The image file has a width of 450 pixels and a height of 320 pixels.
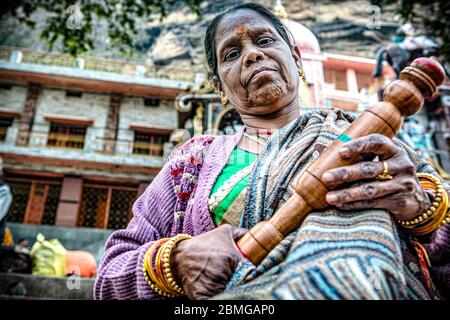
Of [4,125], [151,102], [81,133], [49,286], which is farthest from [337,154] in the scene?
[4,125]

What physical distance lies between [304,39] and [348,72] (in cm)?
1419

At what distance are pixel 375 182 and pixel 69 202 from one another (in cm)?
1806

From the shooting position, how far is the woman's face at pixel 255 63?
1586 millimetres

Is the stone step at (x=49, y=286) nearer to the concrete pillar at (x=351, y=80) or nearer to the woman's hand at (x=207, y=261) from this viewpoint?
the woman's hand at (x=207, y=261)

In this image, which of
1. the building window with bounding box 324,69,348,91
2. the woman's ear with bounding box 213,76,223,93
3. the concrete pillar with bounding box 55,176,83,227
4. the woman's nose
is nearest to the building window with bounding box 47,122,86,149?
the concrete pillar with bounding box 55,176,83,227

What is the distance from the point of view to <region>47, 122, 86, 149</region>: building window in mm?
19781

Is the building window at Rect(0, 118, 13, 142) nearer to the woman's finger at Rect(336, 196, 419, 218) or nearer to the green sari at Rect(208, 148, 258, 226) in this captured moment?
the green sari at Rect(208, 148, 258, 226)

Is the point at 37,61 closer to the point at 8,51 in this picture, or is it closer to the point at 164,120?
the point at 8,51

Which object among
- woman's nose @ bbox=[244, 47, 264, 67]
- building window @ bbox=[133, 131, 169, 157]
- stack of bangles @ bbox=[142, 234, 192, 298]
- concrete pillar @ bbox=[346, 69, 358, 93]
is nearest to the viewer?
stack of bangles @ bbox=[142, 234, 192, 298]

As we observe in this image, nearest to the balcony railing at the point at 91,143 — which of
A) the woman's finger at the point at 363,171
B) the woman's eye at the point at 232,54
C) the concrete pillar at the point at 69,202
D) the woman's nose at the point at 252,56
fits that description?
the concrete pillar at the point at 69,202

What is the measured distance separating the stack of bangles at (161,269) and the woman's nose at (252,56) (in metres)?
0.72

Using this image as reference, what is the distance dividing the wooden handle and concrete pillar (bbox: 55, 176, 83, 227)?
1740cm

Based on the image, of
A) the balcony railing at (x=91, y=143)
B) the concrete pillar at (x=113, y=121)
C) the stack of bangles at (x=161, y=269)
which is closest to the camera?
the stack of bangles at (x=161, y=269)

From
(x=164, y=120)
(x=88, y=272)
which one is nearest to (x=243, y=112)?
(x=88, y=272)
